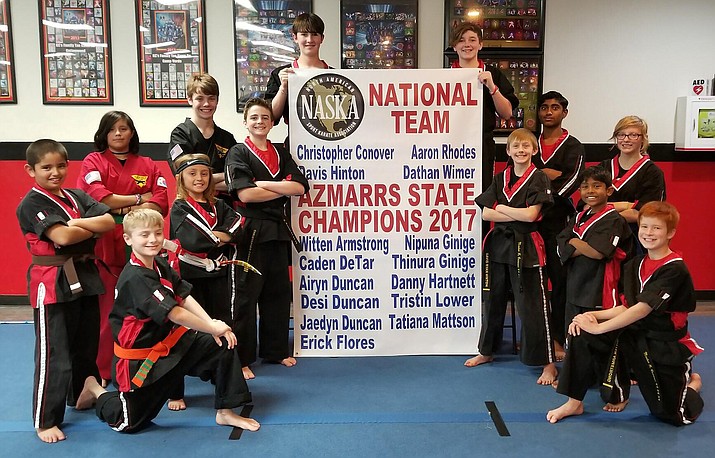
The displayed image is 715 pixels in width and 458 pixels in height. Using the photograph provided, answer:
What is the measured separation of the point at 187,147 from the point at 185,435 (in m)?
1.70

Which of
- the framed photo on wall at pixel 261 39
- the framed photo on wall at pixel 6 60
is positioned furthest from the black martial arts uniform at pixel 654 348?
the framed photo on wall at pixel 6 60

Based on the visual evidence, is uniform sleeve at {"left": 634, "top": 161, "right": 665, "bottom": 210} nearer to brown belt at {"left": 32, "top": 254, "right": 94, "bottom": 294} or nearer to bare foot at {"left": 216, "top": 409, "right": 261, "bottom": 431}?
bare foot at {"left": 216, "top": 409, "right": 261, "bottom": 431}

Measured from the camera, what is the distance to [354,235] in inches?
154

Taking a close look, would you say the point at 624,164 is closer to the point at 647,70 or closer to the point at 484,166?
the point at 484,166

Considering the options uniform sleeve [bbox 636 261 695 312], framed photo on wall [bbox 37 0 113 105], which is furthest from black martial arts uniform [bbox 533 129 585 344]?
framed photo on wall [bbox 37 0 113 105]

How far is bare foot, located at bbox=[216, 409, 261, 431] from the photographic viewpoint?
298 centimetres

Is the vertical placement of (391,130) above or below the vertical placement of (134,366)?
above

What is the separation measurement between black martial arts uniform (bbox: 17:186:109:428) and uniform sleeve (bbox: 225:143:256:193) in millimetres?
867

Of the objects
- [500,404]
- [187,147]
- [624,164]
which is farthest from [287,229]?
[624,164]

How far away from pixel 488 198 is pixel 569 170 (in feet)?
1.96

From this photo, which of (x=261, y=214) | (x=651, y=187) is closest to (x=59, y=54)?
(x=261, y=214)

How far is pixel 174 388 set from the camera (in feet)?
9.81

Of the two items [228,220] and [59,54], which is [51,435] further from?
[59,54]

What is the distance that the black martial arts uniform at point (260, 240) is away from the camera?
365 centimetres
